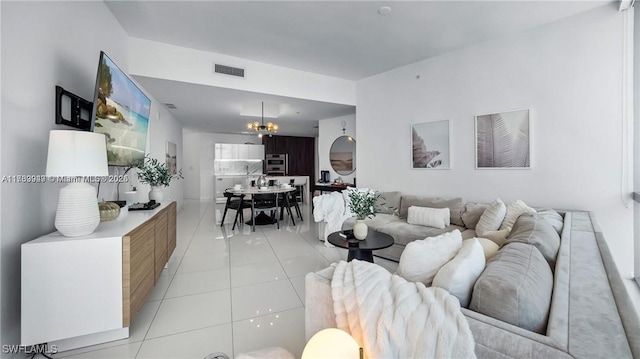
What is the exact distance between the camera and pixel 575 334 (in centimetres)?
76

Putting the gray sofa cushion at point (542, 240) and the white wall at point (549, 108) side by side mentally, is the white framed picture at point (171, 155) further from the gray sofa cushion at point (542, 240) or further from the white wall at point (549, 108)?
the gray sofa cushion at point (542, 240)

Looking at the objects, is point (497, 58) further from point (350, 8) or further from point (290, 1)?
point (290, 1)

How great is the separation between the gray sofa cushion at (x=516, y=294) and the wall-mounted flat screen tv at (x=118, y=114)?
2.85 m

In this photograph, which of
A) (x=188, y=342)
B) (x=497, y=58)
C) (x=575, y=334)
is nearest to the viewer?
(x=575, y=334)

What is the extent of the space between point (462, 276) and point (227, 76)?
4299 mm

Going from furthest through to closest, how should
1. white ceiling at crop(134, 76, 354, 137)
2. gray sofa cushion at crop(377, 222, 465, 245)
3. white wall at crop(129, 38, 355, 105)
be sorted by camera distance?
white ceiling at crop(134, 76, 354, 137) < white wall at crop(129, 38, 355, 105) < gray sofa cushion at crop(377, 222, 465, 245)

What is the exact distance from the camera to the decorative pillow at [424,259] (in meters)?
1.39

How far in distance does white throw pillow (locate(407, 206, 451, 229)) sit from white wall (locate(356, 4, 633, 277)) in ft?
2.11

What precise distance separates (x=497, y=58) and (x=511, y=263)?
3.65 meters

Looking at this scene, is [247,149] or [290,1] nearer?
[290,1]

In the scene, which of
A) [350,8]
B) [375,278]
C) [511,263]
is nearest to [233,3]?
[350,8]

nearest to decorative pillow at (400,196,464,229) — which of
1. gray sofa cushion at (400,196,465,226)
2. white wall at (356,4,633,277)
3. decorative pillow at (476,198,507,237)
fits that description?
gray sofa cushion at (400,196,465,226)

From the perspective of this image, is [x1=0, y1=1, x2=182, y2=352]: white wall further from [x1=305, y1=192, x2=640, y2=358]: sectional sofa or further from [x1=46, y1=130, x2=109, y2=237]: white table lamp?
[x1=305, y1=192, x2=640, y2=358]: sectional sofa

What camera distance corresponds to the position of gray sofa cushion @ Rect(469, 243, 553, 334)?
0.92 meters
